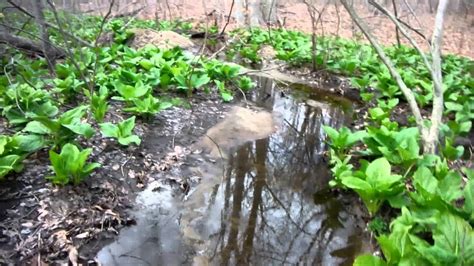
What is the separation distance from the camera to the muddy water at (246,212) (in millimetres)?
3203

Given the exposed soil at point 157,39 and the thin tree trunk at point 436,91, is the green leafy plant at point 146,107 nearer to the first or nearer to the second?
the thin tree trunk at point 436,91

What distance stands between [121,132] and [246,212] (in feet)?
5.49

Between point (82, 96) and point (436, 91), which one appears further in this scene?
point (82, 96)

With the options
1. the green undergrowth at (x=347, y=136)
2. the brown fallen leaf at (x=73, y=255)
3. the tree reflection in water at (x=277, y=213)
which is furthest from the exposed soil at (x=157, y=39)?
the brown fallen leaf at (x=73, y=255)

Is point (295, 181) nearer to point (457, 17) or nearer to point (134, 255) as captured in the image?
point (134, 255)

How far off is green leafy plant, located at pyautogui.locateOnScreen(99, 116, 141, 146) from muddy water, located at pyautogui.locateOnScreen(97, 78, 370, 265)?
558mm

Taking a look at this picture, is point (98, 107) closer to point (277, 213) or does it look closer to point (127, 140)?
point (127, 140)

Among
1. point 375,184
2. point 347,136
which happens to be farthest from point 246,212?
point 347,136

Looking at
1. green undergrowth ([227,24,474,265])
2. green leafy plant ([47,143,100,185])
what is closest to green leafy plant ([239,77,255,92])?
green undergrowth ([227,24,474,265])

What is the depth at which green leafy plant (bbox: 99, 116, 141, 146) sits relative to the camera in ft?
14.3

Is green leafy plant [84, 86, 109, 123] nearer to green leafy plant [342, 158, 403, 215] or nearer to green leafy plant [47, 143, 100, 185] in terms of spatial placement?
green leafy plant [47, 143, 100, 185]

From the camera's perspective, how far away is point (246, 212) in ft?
12.7

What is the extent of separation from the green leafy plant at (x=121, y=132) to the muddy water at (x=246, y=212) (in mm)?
558

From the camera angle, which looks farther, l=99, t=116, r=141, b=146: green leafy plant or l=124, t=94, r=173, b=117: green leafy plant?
l=124, t=94, r=173, b=117: green leafy plant
